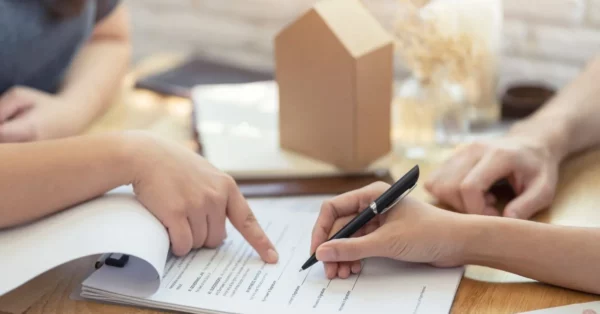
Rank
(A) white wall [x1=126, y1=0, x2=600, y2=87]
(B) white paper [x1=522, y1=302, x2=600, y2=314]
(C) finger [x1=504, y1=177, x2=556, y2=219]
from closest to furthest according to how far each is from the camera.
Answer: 1. (B) white paper [x1=522, y1=302, x2=600, y2=314]
2. (C) finger [x1=504, y1=177, x2=556, y2=219]
3. (A) white wall [x1=126, y1=0, x2=600, y2=87]

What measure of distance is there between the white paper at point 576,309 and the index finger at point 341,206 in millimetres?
200

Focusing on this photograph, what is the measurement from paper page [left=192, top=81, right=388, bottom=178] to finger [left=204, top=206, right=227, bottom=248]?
0.60 ft

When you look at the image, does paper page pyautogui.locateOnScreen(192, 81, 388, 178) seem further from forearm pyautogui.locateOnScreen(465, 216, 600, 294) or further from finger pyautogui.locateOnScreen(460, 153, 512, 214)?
forearm pyautogui.locateOnScreen(465, 216, 600, 294)

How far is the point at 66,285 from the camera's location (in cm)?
73

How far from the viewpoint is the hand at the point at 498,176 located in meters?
0.81

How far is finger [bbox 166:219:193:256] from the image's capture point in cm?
74

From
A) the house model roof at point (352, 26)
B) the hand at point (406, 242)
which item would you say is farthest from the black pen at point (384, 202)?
the house model roof at point (352, 26)

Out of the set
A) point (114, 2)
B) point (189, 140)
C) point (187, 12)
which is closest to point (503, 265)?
point (189, 140)

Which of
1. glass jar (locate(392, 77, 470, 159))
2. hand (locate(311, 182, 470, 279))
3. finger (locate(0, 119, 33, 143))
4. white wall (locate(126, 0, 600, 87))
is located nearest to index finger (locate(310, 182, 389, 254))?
hand (locate(311, 182, 470, 279))

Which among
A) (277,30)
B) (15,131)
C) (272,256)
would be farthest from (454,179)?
(277,30)

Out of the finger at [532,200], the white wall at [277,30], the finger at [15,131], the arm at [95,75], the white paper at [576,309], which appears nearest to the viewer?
the white paper at [576,309]

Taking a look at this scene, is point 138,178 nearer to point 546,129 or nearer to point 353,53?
point 353,53

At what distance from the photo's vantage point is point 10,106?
969 millimetres

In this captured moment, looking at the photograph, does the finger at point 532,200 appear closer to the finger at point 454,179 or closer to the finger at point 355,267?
the finger at point 454,179
